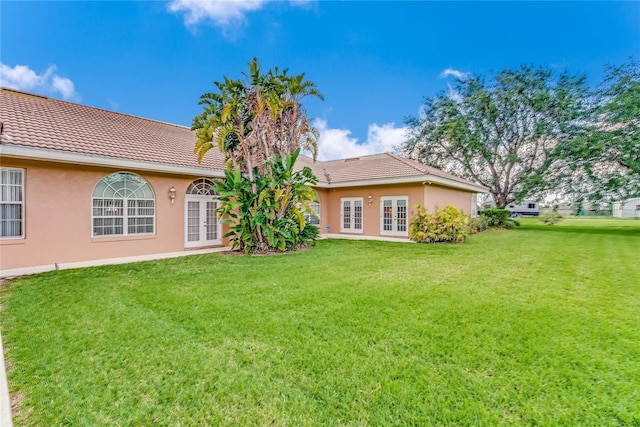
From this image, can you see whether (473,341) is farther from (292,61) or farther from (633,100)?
(633,100)

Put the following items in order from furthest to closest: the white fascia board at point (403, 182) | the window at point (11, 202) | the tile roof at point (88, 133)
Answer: the white fascia board at point (403, 182)
the tile roof at point (88, 133)
the window at point (11, 202)

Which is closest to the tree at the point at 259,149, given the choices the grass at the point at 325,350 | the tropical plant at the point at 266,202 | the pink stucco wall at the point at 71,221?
the tropical plant at the point at 266,202

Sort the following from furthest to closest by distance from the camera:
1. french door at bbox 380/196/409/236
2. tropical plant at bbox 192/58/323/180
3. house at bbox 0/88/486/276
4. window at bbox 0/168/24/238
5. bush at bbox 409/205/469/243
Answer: french door at bbox 380/196/409/236, bush at bbox 409/205/469/243, tropical plant at bbox 192/58/323/180, house at bbox 0/88/486/276, window at bbox 0/168/24/238

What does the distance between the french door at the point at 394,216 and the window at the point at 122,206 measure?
10.1 meters

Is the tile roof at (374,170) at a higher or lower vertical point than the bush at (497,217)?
higher

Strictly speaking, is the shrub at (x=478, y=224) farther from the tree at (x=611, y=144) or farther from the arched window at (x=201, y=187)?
the arched window at (x=201, y=187)

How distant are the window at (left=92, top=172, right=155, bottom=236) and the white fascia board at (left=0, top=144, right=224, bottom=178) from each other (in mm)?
593

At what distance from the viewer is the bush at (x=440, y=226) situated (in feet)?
41.0

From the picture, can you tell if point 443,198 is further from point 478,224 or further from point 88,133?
point 88,133

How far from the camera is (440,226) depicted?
12.6 metres

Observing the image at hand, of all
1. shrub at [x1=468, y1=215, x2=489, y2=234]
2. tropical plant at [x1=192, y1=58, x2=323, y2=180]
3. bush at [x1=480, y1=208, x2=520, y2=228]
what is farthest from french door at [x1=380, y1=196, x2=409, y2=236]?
bush at [x1=480, y1=208, x2=520, y2=228]

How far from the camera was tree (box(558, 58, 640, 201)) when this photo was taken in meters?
16.8

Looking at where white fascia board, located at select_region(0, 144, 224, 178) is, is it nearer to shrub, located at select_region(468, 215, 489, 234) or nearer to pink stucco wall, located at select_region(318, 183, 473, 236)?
pink stucco wall, located at select_region(318, 183, 473, 236)

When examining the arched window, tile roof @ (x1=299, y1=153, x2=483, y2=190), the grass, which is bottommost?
the grass
